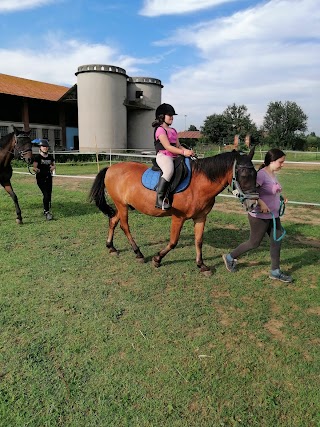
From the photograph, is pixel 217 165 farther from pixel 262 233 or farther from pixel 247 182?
pixel 262 233

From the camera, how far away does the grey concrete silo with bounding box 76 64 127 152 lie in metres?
31.3

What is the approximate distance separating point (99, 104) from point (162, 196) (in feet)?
97.5

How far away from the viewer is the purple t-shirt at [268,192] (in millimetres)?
4000

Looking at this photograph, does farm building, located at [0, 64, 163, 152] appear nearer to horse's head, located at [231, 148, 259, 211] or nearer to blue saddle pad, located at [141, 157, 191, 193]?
blue saddle pad, located at [141, 157, 191, 193]

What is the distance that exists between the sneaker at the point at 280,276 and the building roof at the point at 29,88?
32.9 metres

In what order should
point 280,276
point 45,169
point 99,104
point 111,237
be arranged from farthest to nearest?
1. point 99,104
2. point 45,169
3. point 111,237
4. point 280,276

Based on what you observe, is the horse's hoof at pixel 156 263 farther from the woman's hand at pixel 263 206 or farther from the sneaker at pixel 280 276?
the woman's hand at pixel 263 206

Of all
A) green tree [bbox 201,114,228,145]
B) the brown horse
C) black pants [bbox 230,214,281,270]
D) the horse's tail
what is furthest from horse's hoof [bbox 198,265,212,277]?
green tree [bbox 201,114,228,145]

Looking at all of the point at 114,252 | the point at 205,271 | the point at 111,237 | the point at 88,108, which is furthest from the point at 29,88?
the point at 205,271

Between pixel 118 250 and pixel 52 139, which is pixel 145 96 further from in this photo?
pixel 118 250

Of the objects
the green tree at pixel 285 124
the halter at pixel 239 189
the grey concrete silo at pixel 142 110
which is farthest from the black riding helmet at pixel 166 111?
the green tree at pixel 285 124

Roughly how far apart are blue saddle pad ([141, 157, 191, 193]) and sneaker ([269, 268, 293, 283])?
65.9 inches

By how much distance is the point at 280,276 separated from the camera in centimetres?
432

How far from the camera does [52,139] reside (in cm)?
3556
